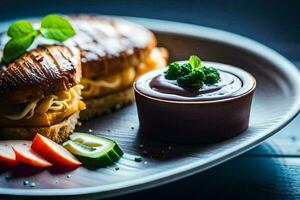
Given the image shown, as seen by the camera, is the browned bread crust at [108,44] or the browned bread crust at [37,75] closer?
the browned bread crust at [37,75]

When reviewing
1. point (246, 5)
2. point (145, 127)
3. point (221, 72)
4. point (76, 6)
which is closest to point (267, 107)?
point (221, 72)

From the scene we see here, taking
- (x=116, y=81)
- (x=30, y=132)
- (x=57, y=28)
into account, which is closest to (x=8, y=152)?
(x=30, y=132)

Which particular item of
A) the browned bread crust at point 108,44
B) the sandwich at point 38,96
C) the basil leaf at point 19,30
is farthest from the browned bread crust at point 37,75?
the browned bread crust at point 108,44

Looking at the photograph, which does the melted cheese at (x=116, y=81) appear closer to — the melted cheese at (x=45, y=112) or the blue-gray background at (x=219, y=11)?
the melted cheese at (x=45, y=112)

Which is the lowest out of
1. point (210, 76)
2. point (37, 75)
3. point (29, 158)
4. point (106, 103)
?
point (106, 103)

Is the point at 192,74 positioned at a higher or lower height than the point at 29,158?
higher

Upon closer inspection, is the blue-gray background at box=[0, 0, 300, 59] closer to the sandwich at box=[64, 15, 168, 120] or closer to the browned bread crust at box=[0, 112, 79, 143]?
the sandwich at box=[64, 15, 168, 120]

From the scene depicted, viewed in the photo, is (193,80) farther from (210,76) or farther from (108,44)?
(108,44)

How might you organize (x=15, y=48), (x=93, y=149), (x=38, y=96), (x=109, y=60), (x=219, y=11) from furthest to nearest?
(x=219, y=11) < (x=109, y=60) < (x=15, y=48) < (x=38, y=96) < (x=93, y=149)
